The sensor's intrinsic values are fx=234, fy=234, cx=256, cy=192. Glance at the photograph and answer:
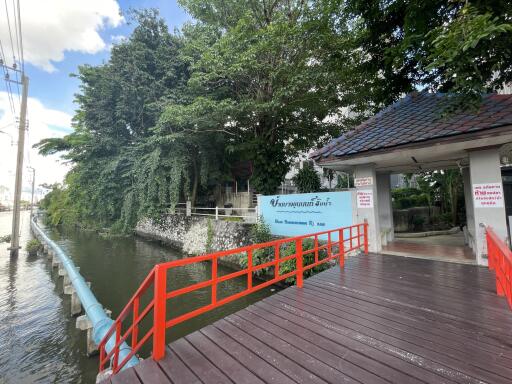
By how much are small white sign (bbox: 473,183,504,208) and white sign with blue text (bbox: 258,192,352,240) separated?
2.81 metres

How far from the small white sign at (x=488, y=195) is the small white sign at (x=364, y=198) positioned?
81.1 inches

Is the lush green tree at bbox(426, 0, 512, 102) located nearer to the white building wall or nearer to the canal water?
the white building wall

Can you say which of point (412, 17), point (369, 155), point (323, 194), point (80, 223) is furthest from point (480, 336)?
point (80, 223)

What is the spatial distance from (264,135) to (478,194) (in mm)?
9359

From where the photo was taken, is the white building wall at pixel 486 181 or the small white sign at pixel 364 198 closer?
the white building wall at pixel 486 181

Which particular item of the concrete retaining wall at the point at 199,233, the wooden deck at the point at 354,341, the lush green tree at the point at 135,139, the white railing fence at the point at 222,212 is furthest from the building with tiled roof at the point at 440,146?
the lush green tree at the point at 135,139

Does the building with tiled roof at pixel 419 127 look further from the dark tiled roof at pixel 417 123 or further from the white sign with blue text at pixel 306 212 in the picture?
the white sign with blue text at pixel 306 212

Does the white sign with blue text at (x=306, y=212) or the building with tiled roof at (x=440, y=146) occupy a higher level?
the building with tiled roof at (x=440, y=146)

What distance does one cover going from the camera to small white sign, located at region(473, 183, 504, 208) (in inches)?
184

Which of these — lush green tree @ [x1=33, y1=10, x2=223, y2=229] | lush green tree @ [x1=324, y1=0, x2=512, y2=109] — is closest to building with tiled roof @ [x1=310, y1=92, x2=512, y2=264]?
lush green tree @ [x1=324, y1=0, x2=512, y2=109]

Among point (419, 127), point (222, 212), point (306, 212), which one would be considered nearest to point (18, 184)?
point (222, 212)

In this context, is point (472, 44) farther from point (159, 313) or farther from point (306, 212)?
point (306, 212)

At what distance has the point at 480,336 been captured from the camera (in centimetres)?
252

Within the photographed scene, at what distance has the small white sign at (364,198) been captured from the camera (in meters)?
6.33
